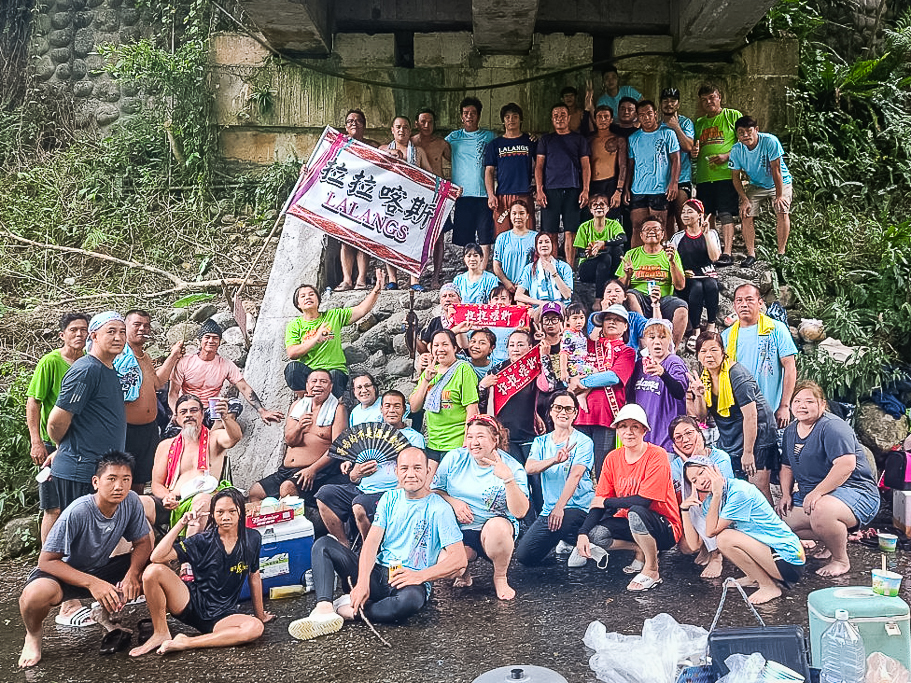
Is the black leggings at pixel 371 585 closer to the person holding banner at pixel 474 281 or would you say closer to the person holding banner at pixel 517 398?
the person holding banner at pixel 517 398

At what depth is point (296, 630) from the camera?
495 centimetres

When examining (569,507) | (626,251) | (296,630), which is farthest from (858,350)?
(296,630)

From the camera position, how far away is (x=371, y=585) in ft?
17.0

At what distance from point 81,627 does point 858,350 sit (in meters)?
5.92

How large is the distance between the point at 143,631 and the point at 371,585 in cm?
144

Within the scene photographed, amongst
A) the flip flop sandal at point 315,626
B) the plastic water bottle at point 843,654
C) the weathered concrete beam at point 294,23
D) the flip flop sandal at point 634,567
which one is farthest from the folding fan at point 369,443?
the weathered concrete beam at point 294,23

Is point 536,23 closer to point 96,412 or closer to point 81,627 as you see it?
point 96,412

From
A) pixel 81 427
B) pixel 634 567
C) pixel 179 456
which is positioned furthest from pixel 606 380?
pixel 81 427

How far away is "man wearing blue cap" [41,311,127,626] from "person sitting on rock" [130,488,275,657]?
973mm

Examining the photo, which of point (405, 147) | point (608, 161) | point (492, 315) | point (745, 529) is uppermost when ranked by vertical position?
point (405, 147)

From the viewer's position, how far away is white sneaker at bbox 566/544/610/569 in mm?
5566

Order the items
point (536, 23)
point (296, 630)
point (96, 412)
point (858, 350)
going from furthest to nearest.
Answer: point (536, 23), point (858, 350), point (96, 412), point (296, 630)

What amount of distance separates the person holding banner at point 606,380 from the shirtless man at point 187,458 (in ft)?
8.69

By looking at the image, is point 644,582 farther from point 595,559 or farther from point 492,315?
point 492,315
